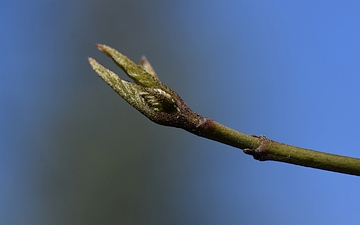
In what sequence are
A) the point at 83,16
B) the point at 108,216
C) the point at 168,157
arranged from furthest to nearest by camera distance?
the point at 83,16
the point at 168,157
the point at 108,216

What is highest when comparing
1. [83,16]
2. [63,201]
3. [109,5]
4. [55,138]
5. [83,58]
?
[109,5]

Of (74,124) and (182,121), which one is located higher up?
(74,124)

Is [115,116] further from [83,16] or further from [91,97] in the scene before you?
[83,16]

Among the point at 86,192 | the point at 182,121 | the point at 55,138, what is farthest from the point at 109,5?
the point at 182,121

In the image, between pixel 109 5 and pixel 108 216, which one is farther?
pixel 109 5
